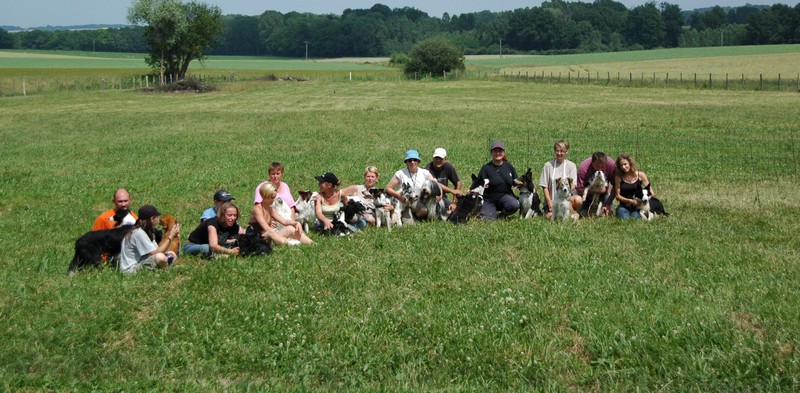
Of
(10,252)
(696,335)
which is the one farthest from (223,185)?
(696,335)

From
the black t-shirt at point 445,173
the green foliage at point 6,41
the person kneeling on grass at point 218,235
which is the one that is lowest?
the person kneeling on grass at point 218,235

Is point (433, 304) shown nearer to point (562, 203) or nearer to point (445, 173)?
point (562, 203)

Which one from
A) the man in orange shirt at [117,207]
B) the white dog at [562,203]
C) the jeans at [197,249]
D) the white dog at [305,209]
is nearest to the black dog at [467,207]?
the white dog at [562,203]

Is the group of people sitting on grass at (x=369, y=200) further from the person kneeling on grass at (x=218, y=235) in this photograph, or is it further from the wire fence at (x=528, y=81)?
the wire fence at (x=528, y=81)

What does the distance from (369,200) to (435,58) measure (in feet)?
239

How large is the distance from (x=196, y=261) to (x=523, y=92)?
154 ft

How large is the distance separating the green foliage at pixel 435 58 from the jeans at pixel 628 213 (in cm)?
7134

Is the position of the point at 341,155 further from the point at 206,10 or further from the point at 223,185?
the point at 206,10

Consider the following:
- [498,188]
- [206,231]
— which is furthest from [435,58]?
[206,231]

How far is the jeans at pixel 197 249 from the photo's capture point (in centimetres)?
1088

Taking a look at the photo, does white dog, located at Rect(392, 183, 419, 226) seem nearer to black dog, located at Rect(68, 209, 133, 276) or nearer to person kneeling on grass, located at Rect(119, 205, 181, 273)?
person kneeling on grass, located at Rect(119, 205, 181, 273)

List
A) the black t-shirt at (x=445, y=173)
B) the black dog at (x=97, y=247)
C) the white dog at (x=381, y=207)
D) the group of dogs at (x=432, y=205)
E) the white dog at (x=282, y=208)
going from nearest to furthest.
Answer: the black dog at (x=97, y=247) < the white dog at (x=282, y=208) < the group of dogs at (x=432, y=205) < the white dog at (x=381, y=207) < the black t-shirt at (x=445, y=173)

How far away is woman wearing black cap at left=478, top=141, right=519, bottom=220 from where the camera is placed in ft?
42.6

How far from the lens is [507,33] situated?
157125 millimetres
